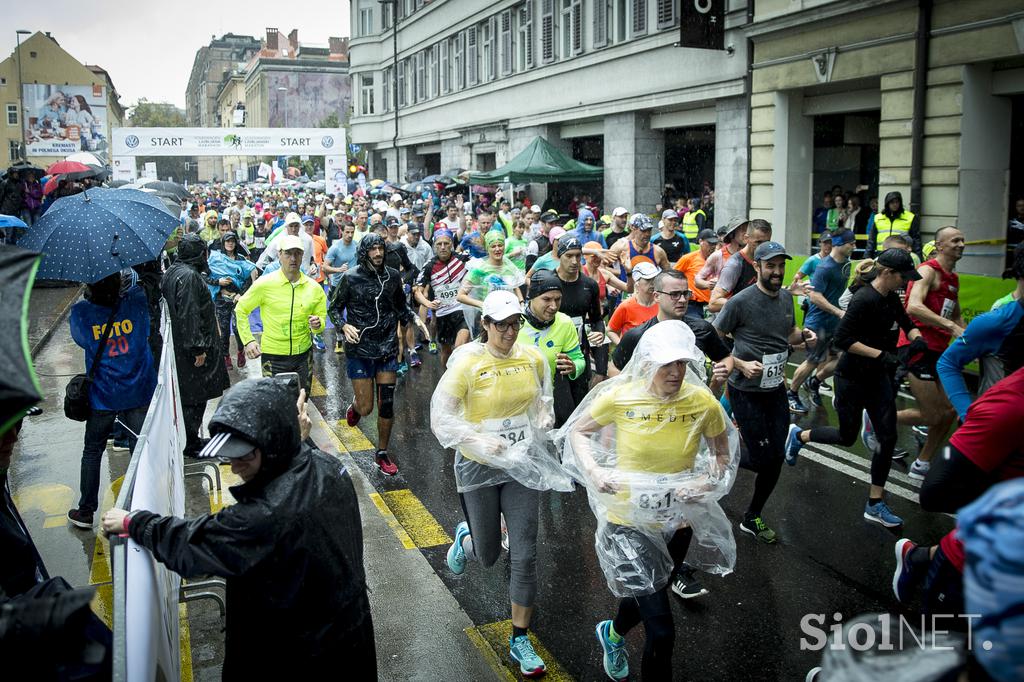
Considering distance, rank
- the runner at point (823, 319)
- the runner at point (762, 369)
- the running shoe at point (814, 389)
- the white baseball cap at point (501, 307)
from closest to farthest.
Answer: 1. the white baseball cap at point (501, 307)
2. the runner at point (762, 369)
3. the runner at point (823, 319)
4. the running shoe at point (814, 389)

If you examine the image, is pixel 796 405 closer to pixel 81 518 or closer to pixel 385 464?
pixel 385 464

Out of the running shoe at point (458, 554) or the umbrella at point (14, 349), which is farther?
the running shoe at point (458, 554)

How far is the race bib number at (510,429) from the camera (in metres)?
4.91

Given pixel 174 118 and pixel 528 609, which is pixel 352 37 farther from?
pixel 174 118

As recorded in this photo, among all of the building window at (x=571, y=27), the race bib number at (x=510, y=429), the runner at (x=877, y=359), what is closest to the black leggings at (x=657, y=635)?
the race bib number at (x=510, y=429)

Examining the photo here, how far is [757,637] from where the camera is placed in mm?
4789

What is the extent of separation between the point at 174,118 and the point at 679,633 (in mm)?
143527

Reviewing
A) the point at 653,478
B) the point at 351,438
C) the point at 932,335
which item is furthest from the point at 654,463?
the point at 351,438

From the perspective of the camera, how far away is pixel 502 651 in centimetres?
471

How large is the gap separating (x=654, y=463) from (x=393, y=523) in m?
2.88

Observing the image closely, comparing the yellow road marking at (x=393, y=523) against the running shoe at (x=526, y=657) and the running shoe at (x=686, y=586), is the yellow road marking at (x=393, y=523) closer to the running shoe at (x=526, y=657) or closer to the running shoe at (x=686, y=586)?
the running shoe at (x=526, y=657)

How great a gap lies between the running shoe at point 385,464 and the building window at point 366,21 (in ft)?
150

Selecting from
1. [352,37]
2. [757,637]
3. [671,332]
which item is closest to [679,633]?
[757,637]

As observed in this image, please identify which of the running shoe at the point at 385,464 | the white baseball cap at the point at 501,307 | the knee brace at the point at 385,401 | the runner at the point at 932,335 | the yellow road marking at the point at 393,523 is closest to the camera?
the white baseball cap at the point at 501,307
